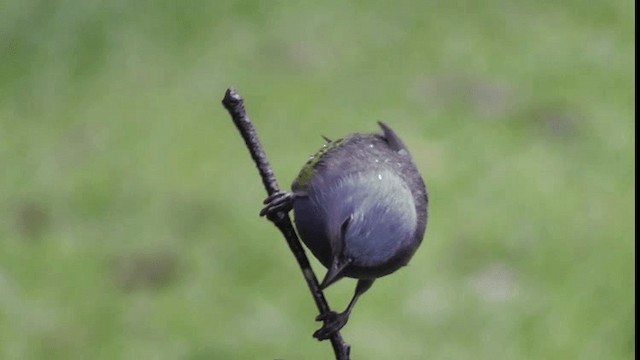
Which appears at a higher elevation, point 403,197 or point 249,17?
point 249,17

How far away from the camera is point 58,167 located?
3561mm

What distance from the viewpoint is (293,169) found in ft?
11.6

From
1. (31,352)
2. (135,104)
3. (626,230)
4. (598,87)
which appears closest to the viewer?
(31,352)

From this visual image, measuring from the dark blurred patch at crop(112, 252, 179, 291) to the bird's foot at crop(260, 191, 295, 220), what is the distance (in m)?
2.05

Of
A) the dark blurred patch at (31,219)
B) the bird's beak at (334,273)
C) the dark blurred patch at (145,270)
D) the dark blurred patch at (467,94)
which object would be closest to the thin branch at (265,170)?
the bird's beak at (334,273)

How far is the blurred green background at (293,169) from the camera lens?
3.09m

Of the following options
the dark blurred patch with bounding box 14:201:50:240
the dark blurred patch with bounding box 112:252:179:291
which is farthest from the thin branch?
the dark blurred patch with bounding box 14:201:50:240

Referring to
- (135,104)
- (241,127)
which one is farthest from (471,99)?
(241,127)

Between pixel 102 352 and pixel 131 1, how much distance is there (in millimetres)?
1772

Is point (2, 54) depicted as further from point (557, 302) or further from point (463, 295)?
point (557, 302)

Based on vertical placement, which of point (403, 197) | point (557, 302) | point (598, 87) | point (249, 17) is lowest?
point (403, 197)

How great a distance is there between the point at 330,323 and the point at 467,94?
9.74ft

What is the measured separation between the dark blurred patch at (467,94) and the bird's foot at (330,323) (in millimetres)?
2779

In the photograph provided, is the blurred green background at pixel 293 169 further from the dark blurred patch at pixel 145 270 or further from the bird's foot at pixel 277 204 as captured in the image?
the bird's foot at pixel 277 204
